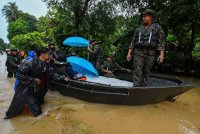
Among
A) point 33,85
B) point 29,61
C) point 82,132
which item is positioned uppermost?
point 29,61

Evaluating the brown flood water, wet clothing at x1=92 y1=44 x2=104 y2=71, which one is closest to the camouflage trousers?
the brown flood water

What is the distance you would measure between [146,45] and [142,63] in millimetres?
440

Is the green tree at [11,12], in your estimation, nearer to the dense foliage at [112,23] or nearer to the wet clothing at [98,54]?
the dense foliage at [112,23]

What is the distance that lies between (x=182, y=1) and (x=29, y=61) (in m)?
8.25

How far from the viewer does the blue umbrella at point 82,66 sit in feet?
22.5

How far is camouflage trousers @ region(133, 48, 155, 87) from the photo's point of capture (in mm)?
5770

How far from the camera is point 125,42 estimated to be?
15.1 m

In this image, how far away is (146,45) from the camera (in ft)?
18.5


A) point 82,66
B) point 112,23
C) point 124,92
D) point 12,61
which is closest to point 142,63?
point 124,92

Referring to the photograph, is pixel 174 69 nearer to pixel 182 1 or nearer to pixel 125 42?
pixel 125 42

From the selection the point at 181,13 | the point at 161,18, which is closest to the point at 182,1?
the point at 181,13

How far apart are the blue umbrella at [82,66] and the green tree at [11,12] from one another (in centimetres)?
5414

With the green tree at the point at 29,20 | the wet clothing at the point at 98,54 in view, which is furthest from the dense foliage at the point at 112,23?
the green tree at the point at 29,20

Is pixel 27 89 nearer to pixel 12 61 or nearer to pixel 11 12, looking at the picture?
pixel 12 61
